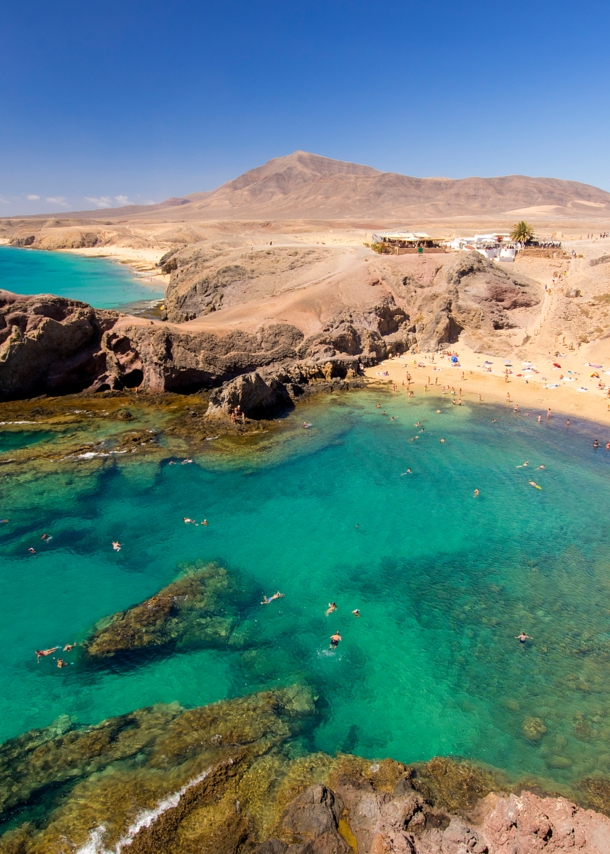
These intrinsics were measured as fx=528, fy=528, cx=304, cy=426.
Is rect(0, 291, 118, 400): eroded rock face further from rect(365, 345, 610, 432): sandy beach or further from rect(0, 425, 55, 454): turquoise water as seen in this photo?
rect(365, 345, 610, 432): sandy beach

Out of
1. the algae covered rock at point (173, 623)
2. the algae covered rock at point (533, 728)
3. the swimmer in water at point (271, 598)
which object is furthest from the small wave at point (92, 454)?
the algae covered rock at point (533, 728)

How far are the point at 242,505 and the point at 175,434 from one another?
30.1 feet

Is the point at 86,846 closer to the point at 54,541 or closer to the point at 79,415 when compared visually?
the point at 54,541

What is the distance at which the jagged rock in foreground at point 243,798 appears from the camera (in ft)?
37.5

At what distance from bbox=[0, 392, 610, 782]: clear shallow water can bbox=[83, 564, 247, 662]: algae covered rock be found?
0.60 meters

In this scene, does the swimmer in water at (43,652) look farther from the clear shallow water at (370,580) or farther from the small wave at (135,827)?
the small wave at (135,827)

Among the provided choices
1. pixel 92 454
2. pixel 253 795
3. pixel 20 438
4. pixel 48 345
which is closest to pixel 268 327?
pixel 48 345

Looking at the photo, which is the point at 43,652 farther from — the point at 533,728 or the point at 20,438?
the point at 20,438

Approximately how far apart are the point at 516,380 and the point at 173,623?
110 feet

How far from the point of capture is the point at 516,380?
42.1m

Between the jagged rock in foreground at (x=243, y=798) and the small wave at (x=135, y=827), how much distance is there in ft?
0.08

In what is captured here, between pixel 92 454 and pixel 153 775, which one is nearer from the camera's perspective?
pixel 153 775

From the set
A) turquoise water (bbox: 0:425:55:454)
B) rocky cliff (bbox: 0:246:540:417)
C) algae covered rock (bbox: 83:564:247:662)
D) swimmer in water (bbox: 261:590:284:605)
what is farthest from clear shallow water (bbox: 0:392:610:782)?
rocky cliff (bbox: 0:246:540:417)

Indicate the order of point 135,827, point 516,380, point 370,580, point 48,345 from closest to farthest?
point 135,827, point 370,580, point 48,345, point 516,380
